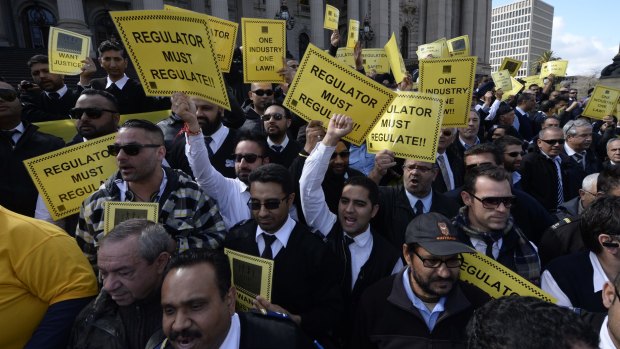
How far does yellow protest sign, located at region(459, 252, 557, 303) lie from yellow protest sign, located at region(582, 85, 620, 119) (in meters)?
6.74

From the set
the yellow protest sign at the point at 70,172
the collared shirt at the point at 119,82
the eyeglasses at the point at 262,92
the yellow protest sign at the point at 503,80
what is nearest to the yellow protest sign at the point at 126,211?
the yellow protest sign at the point at 70,172

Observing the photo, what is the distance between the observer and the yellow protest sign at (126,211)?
2.40 meters

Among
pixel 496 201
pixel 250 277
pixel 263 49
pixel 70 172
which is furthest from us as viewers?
pixel 263 49

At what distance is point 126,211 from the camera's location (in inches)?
95.7

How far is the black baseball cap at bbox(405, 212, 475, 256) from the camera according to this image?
2.23 metres

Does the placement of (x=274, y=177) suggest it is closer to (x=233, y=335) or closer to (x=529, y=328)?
(x=233, y=335)

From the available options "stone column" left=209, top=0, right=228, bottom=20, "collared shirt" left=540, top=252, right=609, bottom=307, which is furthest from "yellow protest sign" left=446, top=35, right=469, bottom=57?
"stone column" left=209, top=0, right=228, bottom=20

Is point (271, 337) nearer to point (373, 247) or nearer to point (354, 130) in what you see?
point (373, 247)

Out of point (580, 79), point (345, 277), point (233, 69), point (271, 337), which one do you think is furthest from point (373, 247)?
point (580, 79)

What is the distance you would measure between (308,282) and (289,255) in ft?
0.71

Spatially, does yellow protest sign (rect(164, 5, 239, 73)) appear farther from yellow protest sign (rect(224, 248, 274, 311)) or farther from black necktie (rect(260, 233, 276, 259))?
yellow protest sign (rect(224, 248, 274, 311))

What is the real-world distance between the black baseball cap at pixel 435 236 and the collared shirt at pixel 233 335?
1.12 m

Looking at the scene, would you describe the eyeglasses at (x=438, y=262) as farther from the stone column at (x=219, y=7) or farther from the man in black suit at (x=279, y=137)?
the stone column at (x=219, y=7)

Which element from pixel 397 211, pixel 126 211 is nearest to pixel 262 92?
pixel 397 211
